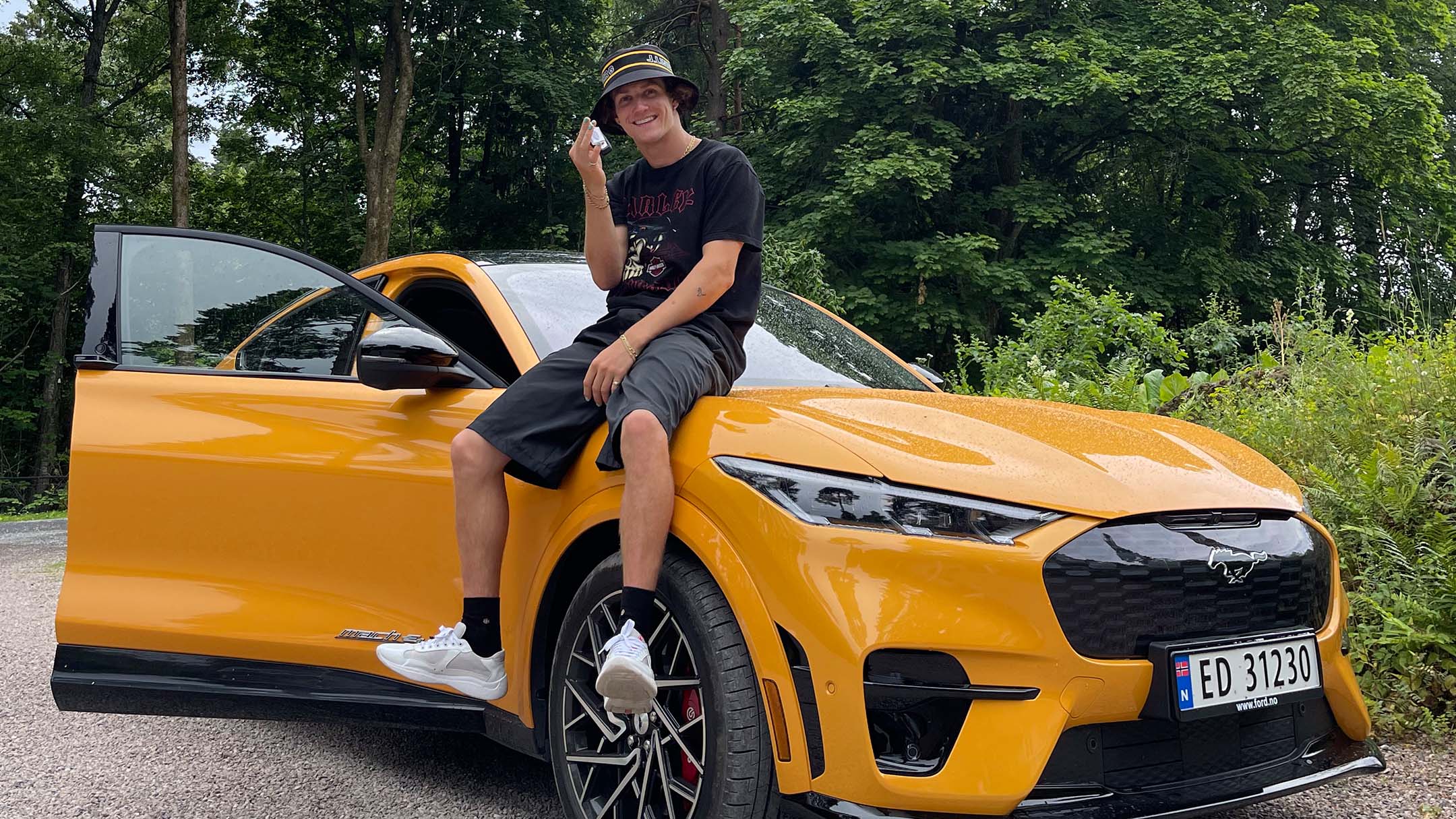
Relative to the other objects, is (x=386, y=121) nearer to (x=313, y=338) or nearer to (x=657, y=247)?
(x=313, y=338)

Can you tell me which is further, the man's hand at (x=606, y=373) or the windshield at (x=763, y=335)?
the windshield at (x=763, y=335)

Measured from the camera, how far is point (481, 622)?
2.85 m

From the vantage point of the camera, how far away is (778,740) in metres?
2.22

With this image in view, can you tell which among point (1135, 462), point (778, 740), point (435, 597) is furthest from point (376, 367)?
point (1135, 462)

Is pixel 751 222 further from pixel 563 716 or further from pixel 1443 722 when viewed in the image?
pixel 1443 722

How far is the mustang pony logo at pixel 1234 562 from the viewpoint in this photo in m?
2.27

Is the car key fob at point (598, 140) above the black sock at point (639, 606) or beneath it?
above

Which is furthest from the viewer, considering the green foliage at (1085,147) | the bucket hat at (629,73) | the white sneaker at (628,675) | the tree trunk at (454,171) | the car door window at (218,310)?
the tree trunk at (454,171)

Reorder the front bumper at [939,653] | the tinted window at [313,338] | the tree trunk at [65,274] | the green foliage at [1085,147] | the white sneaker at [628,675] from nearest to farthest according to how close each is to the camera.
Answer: the front bumper at [939,653]
the white sneaker at [628,675]
the tinted window at [313,338]
the green foliage at [1085,147]
the tree trunk at [65,274]

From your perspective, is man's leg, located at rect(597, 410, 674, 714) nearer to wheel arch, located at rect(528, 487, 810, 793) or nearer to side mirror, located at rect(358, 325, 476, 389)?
wheel arch, located at rect(528, 487, 810, 793)

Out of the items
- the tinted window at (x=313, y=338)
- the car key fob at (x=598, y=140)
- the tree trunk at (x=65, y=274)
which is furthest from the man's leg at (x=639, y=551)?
the tree trunk at (x=65, y=274)

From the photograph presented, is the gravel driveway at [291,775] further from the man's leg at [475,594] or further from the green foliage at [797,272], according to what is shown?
the green foliage at [797,272]

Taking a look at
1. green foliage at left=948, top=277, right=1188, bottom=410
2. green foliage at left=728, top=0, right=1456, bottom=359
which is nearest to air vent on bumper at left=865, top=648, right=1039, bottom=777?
green foliage at left=948, top=277, right=1188, bottom=410

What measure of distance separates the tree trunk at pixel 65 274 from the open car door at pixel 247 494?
23.3 meters
